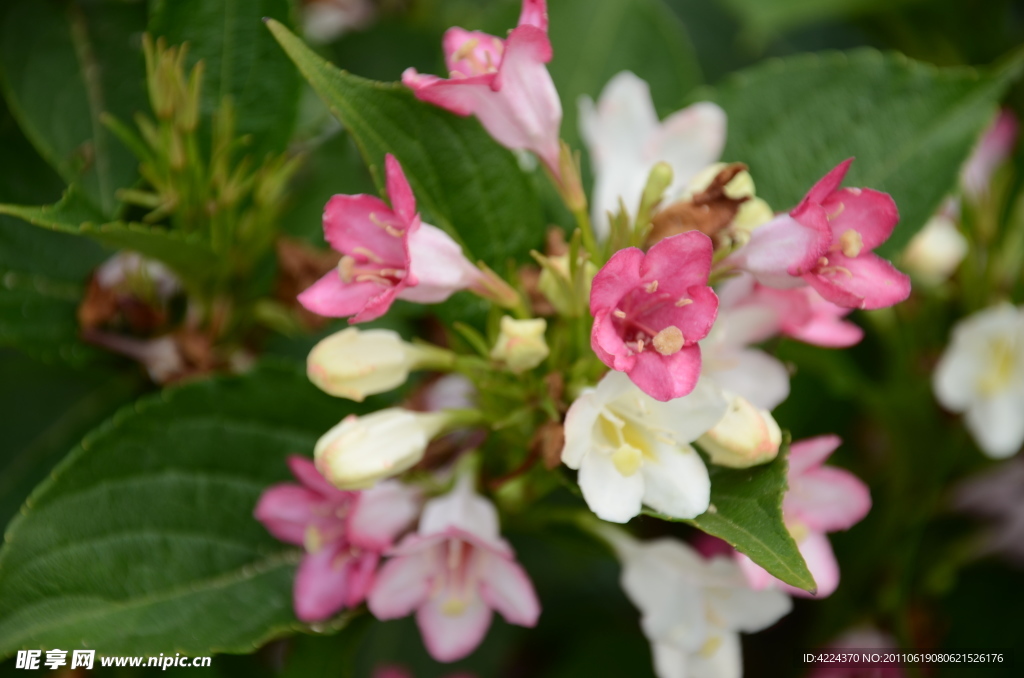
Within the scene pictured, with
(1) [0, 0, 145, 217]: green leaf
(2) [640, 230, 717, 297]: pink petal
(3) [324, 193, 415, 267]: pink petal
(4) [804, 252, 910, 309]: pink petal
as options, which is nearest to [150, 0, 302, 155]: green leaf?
(1) [0, 0, 145, 217]: green leaf

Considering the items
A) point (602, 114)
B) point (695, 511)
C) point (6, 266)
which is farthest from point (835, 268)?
point (6, 266)

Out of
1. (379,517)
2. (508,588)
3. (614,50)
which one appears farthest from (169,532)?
(614,50)

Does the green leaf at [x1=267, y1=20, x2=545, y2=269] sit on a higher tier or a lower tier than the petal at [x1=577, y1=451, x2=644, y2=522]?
higher

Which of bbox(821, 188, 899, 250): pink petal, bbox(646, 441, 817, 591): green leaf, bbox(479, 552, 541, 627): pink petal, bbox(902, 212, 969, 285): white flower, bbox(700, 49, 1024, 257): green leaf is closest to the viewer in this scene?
bbox(646, 441, 817, 591): green leaf

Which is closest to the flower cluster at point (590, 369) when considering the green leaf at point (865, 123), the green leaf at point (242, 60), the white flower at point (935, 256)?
the green leaf at point (865, 123)

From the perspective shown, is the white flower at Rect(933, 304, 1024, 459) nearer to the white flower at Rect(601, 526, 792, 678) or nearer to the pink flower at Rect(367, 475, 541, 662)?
the white flower at Rect(601, 526, 792, 678)

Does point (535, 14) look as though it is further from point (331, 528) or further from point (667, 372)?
point (331, 528)
